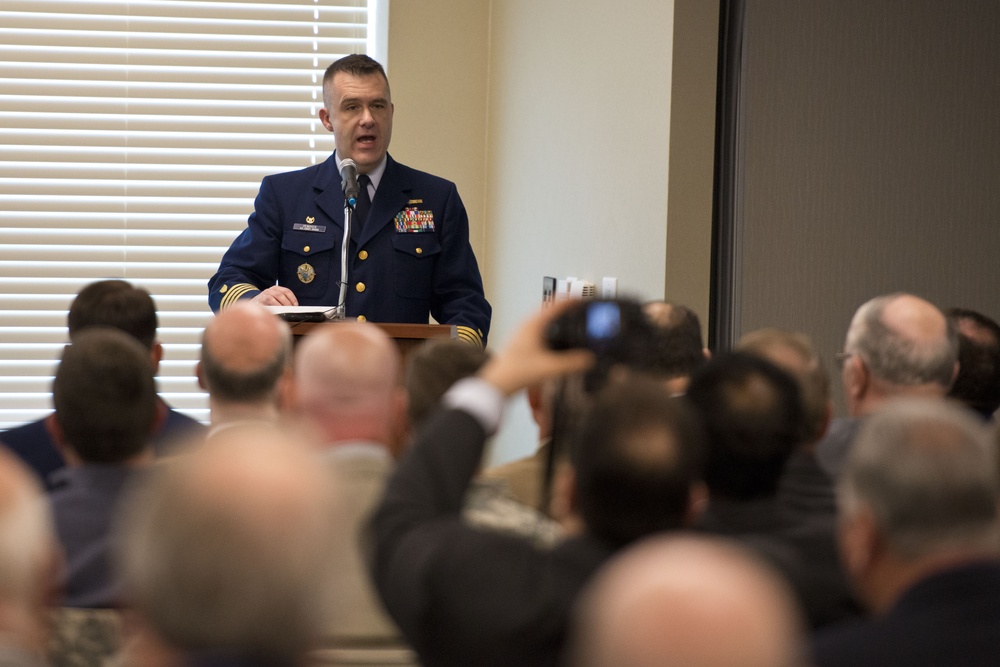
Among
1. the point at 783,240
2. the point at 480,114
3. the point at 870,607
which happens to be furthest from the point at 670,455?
the point at 480,114

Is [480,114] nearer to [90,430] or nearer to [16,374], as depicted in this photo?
[16,374]

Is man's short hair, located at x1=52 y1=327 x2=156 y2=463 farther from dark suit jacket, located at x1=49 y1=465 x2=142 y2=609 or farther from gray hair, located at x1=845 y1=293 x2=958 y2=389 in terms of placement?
gray hair, located at x1=845 y1=293 x2=958 y2=389

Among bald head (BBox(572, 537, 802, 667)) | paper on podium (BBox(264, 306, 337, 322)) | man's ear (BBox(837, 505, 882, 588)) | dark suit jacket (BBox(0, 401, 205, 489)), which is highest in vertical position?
bald head (BBox(572, 537, 802, 667))

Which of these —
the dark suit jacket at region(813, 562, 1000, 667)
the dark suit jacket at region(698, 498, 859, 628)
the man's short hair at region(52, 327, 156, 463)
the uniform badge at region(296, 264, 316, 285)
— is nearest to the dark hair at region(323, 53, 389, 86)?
the uniform badge at region(296, 264, 316, 285)

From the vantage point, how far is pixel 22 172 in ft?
18.4

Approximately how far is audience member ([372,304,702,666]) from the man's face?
9.02ft

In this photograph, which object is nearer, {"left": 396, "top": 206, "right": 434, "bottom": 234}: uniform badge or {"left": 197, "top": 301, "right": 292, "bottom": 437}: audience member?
{"left": 197, "top": 301, "right": 292, "bottom": 437}: audience member

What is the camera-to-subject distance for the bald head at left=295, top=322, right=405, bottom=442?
6.59ft

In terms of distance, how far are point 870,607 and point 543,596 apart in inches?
16.4

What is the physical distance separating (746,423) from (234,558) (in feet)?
2.85

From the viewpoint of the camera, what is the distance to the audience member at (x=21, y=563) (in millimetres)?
1247

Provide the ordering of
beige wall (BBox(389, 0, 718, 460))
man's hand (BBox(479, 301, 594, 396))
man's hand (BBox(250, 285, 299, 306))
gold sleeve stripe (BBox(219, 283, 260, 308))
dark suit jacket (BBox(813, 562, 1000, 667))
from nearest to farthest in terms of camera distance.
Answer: dark suit jacket (BBox(813, 562, 1000, 667)) < man's hand (BBox(479, 301, 594, 396)) < man's hand (BBox(250, 285, 299, 306)) < gold sleeve stripe (BBox(219, 283, 260, 308)) < beige wall (BBox(389, 0, 718, 460))

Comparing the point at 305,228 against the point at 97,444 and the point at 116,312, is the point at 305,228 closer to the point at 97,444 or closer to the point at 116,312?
the point at 116,312

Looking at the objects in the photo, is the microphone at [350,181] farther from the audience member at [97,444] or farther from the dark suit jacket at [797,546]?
the dark suit jacket at [797,546]
